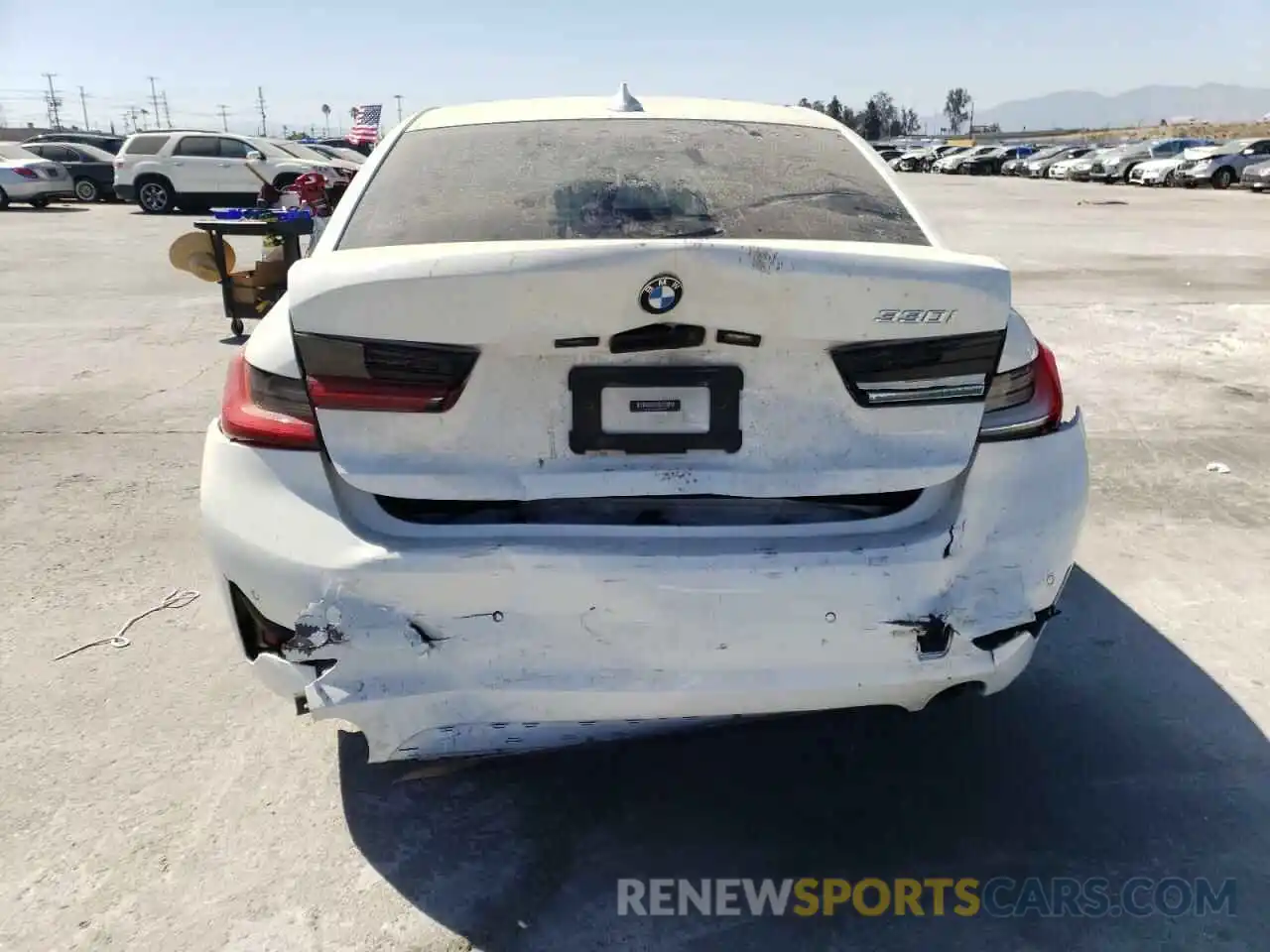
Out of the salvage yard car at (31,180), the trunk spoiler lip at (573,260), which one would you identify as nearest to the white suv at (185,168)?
the salvage yard car at (31,180)

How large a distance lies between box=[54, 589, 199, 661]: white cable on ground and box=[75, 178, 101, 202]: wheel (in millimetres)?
26850

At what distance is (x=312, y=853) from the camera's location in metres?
2.31

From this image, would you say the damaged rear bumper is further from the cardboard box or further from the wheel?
the wheel

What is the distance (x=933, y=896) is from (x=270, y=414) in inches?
72.7

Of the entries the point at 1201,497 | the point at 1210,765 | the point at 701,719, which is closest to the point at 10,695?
the point at 701,719

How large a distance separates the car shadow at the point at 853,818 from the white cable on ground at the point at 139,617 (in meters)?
1.09

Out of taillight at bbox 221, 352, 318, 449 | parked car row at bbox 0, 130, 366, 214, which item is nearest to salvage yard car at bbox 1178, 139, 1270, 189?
parked car row at bbox 0, 130, 366, 214

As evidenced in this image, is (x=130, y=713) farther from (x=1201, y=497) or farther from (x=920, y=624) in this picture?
(x=1201, y=497)

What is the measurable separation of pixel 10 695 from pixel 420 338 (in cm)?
203

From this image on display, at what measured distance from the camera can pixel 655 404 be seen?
199 centimetres

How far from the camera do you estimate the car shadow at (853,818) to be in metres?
2.12

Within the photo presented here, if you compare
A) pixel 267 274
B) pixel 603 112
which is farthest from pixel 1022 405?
pixel 267 274

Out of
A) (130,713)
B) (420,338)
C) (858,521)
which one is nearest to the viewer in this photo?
(420,338)

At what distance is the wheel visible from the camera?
2577 cm
